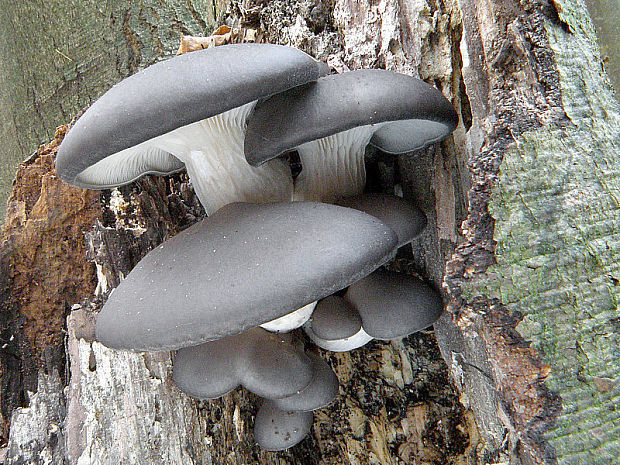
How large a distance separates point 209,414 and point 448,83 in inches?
70.9

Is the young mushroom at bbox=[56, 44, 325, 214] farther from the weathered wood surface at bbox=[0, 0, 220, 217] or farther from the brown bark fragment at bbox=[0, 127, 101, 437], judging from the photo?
the weathered wood surface at bbox=[0, 0, 220, 217]

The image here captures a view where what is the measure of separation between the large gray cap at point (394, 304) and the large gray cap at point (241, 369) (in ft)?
1.17

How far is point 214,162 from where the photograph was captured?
1.96m

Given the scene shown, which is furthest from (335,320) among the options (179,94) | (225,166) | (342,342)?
(179,94)

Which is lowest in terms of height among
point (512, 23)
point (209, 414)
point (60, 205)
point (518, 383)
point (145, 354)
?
point (209, 414)

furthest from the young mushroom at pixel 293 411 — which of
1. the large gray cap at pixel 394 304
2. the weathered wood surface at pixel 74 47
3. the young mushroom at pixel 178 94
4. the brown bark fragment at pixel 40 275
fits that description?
the weathered wood surface at pixel 74 47

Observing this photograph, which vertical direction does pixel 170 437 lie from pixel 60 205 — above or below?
below

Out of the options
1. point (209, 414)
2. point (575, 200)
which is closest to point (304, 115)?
point (575, 200)

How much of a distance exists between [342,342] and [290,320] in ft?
1.16

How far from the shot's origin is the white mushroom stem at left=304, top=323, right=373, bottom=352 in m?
2.29

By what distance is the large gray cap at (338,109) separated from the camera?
5.07ft

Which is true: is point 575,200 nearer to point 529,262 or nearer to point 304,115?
point 529,262

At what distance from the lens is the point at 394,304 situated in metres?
1.98

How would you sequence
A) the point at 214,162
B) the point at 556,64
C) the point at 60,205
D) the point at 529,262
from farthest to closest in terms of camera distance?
the point at 60,205, the point at 214,162, the point at 556,64, the point at 529,262
